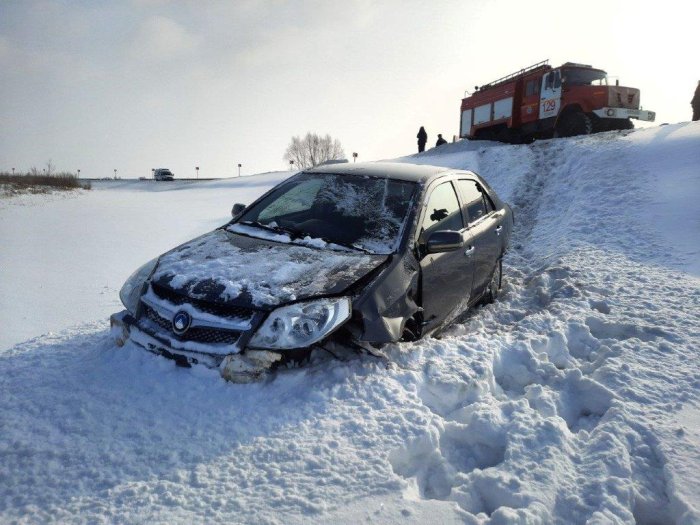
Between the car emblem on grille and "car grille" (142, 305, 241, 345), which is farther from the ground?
the car emblem on grille

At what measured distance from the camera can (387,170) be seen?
4191 mm

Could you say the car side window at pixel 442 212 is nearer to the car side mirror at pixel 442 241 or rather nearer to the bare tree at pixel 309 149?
the car side mirror at pixel 442 241

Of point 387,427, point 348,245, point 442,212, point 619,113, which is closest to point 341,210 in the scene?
point 348,245

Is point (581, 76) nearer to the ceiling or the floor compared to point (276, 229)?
nearer to the ceiling

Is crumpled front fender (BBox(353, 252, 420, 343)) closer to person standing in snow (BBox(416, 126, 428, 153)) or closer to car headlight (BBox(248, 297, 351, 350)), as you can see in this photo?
car headlight (BBox(248, 297, 351, 350))

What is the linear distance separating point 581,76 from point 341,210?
14102 millimetres

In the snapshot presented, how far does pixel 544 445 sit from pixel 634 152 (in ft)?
33.2

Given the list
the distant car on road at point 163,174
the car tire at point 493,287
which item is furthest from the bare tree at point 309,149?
the car tire at point 493,287

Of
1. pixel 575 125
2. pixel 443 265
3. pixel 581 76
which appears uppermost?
pixel 581 76

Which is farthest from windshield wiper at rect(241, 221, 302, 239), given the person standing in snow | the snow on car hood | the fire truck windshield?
the person standing in snow

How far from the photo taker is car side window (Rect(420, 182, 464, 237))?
368 cm

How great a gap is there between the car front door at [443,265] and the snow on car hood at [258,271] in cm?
48

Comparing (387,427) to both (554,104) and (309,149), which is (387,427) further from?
(309,149)

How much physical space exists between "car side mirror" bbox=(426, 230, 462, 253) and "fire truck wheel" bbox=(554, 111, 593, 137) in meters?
13.2
